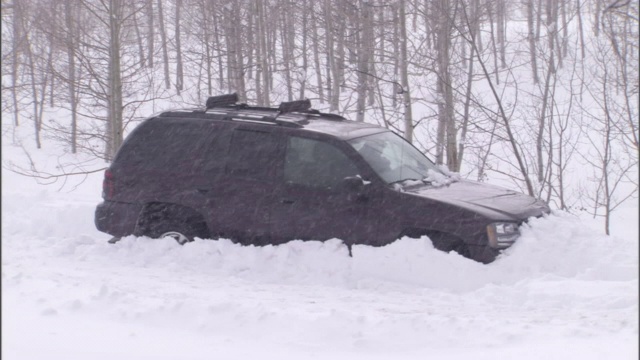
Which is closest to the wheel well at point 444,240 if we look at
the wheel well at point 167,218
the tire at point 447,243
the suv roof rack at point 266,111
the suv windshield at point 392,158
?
the tire at point 447,243

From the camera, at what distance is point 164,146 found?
25.4 feet

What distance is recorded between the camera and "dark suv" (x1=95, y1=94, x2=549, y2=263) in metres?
6.60

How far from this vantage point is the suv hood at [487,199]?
6.51 m

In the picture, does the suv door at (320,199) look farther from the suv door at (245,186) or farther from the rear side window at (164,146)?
the rear side window at (164,146)

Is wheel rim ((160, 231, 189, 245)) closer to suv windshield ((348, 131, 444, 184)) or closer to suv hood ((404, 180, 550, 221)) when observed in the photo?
suv windshield ((348, 131, 444, 184))

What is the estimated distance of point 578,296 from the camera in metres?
5.75

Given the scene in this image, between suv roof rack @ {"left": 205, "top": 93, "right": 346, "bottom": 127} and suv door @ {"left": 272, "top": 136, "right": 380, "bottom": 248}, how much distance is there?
0.29 m

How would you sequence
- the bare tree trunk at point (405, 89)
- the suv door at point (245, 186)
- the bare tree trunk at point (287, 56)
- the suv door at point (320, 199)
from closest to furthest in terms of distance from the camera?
the suv door at point (320, 199) < the suv door at point (245, 186) < the bare tree trunk at point (405, 89) < the bare tree trunk at point (287, 56)

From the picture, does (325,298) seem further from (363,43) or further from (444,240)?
(363,43)

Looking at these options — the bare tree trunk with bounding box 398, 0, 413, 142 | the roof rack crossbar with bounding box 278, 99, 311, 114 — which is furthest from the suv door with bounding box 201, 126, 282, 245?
the bare tree trunk with bounding box 398, 0, 413, 142

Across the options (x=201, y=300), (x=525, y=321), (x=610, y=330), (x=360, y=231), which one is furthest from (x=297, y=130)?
(x=610, y=330)

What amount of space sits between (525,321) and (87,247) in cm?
475

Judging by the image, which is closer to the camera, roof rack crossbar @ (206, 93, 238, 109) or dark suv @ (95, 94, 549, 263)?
dark suv @ (95, 94, 549, 263)

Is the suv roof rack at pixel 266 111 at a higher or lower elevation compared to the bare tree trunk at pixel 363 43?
lower
